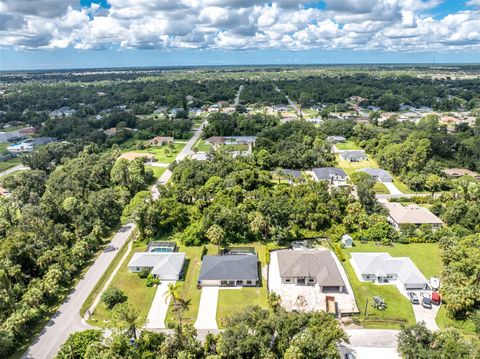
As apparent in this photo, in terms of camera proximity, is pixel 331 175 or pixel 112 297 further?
pixel 331 175

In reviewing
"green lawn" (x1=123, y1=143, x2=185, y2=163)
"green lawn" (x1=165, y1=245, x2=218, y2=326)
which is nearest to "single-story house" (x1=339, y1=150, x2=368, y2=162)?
"green lawn" (x1=123, y1=143, x2=185, y2=163)

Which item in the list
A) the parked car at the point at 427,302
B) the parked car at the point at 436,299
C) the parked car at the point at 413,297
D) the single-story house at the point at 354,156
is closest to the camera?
the parked car at the point at 427,302

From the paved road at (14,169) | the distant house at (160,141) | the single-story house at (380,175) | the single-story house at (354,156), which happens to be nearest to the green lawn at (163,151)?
the distant house at (160,141)

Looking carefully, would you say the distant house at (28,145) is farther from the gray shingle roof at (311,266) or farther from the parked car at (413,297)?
the parked car at (413,297)

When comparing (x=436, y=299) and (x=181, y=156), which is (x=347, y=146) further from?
(x=436, y=299)

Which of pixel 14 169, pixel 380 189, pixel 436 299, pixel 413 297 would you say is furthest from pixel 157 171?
pixel 436 299

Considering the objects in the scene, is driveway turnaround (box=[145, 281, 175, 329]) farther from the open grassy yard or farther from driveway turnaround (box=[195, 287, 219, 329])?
the open grassy yard
